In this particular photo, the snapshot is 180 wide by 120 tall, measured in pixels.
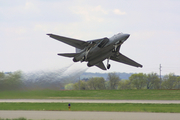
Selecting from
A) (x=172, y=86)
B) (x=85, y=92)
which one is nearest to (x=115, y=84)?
(x=172, y=86)

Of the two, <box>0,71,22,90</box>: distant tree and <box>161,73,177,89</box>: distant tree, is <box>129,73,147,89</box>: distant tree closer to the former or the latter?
<box>161,73,177,89</box>: distant tree

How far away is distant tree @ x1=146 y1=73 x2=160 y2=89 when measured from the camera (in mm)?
108688

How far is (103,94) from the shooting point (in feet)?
206

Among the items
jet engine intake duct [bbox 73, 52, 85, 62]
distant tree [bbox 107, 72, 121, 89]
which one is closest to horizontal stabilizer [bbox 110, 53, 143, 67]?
jet engine intake duct [bbox 73, 52, 85, 62]

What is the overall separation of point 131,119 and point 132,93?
130 feet

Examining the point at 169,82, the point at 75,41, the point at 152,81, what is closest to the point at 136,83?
the point at 152,81

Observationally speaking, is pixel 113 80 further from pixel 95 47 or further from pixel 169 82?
pixel 95 47

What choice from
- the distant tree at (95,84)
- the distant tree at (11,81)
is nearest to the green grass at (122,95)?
the distant tree at (11,81)

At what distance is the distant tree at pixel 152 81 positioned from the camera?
10869cm

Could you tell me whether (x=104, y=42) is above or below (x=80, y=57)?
above

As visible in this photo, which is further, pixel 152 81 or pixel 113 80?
pixel 113 80

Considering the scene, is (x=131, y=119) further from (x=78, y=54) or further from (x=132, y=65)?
(x=132, y=65)

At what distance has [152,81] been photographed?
4313 inches

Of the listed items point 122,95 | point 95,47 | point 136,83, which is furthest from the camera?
point 136,83
